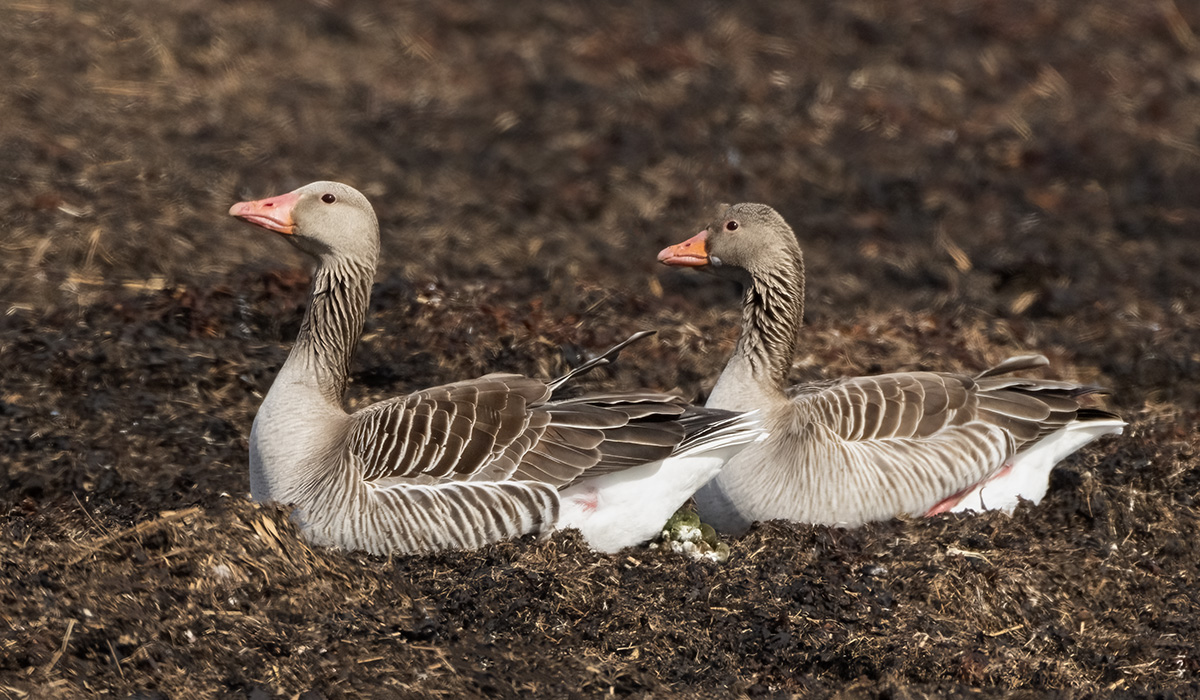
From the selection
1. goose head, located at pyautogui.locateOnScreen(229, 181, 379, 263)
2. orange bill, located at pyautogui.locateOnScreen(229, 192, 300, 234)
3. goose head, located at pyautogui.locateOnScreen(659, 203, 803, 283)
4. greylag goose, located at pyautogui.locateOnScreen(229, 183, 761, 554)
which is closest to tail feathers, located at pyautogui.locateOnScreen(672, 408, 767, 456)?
greylag goose, located at pyautogui.locateOnScreen(229, 183, 761, 554)

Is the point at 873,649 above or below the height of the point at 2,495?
above

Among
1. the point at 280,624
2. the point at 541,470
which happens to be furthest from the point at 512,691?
the point at 541,470

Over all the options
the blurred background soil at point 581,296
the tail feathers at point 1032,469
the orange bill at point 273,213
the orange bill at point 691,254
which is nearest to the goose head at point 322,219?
the orange bill at point 273,213

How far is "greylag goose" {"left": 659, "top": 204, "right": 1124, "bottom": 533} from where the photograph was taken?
7.11 metres

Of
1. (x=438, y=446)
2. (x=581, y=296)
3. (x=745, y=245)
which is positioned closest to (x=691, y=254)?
(x=745, y=245)

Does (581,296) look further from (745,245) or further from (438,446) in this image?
(438,446)

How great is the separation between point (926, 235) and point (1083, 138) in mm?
2879

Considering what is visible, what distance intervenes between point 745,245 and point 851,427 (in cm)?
119

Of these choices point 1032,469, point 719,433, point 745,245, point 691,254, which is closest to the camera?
point 719,433

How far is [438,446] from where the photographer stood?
6430 millimetres

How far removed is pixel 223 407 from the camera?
8.18 m

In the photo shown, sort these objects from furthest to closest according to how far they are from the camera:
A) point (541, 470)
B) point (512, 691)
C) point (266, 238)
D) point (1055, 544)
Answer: point (266, 238)
point (1055, 544)
point (541, 470)
point (512, 691)

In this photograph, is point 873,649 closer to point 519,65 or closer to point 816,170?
point 816,170

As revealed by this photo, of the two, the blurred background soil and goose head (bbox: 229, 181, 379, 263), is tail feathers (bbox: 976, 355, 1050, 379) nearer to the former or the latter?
the blurred background soil
